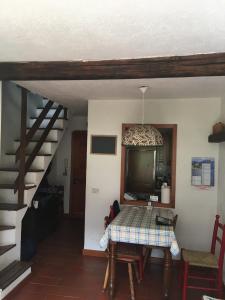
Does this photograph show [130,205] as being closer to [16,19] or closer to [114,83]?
[114,83]

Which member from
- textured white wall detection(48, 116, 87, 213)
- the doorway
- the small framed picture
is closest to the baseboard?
the small framed picture

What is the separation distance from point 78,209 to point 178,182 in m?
3.24

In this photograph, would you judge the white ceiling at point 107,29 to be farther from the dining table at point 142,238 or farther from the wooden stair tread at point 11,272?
the wooden stair tread at point 11,272

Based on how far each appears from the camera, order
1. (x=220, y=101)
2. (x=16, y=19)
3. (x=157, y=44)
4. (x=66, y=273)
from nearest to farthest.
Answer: (x=16, y=19) → (x=157, y=44) → (x=66, y=273) → (x=220, y=101)

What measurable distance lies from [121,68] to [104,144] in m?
1.94

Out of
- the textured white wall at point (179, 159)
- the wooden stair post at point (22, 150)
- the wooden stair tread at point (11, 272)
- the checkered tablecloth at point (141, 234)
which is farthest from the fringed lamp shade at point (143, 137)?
the wooden stair tread at point (11, 272)

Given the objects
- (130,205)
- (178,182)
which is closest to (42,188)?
(130,205)

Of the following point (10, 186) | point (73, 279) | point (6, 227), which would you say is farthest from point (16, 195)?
point (73, 279)

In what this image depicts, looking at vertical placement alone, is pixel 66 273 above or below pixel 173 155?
below

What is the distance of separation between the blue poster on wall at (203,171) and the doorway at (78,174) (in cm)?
312

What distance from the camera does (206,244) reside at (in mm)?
A: 3764

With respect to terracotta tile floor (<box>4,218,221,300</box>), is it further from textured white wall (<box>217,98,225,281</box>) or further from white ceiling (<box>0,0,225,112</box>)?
white ceiling (<box>0,0,225,112</box>)

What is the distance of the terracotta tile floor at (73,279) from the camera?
2.92 m

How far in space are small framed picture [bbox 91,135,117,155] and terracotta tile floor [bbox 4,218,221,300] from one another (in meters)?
1.68
